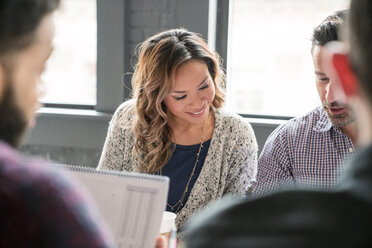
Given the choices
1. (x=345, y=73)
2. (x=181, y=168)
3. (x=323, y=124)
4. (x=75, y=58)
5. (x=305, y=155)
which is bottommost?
(x=181, y=168)

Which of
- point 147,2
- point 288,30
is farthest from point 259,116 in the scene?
point 147,2

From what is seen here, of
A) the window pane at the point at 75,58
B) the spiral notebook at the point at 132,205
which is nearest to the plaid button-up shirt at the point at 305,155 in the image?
the spiral notebook at the point at 132,205

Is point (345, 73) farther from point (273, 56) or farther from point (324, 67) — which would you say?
point (273, 56)

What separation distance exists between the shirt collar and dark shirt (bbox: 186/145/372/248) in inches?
54.7

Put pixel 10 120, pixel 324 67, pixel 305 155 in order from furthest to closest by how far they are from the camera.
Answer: pixel 305 155 < pixel 324 67 < pixel 10 120

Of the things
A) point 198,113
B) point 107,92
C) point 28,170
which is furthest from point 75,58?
point 28,170

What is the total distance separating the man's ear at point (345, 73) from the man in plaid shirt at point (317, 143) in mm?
1238

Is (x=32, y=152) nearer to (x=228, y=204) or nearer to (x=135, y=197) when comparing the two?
(x=135, y=197)

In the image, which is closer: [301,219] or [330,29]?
[301,219]

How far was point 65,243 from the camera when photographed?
616mm

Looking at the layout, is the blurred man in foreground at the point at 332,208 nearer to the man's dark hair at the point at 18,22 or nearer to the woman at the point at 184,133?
the man's dark hair at the point at 18,22

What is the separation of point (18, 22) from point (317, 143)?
58.8 inches

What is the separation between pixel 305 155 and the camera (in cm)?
195

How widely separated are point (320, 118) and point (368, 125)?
4.72ft
